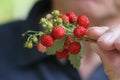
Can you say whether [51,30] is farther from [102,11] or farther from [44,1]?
[44,1]

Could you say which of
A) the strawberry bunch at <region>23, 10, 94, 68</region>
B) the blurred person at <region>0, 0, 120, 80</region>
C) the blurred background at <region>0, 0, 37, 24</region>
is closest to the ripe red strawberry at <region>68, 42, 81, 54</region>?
the strawberry bunch at <region>23, 10, 94, 68</region>

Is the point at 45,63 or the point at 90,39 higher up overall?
the point at 90,39

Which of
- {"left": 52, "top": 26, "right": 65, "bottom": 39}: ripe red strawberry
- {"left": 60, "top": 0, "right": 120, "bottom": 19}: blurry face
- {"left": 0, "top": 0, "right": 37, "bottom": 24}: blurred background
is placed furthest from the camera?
{"left": 0, "top": 0, "right": 37, "bottom": 24}: blurred background

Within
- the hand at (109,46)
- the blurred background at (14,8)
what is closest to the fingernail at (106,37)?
the hand at (109,46)

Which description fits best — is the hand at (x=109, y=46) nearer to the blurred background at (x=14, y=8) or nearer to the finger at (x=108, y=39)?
the finger at (x=108, y=39)

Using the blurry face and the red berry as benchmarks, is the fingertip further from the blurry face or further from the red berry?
the blurry face

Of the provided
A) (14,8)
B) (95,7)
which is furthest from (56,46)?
(14,8)

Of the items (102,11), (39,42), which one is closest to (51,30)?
(39,42)
